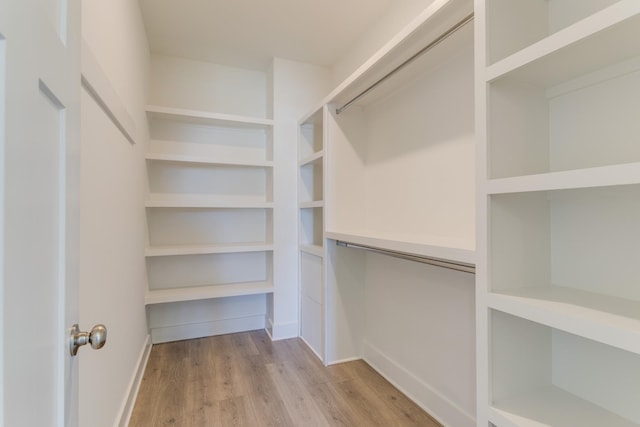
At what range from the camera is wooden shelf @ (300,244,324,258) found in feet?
8.14

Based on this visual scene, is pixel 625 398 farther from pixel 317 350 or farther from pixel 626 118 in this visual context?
pixel 317 350

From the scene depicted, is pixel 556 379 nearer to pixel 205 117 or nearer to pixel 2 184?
pixel 2 184

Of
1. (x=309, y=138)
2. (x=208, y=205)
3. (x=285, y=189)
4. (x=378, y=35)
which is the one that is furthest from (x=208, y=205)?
(x=378, y=35)

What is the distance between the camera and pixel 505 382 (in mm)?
1059

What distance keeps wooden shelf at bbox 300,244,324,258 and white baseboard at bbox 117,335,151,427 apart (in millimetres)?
1464

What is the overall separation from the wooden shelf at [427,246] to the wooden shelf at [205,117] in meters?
1.47

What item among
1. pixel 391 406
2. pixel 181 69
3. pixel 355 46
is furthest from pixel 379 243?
pixel 181 69

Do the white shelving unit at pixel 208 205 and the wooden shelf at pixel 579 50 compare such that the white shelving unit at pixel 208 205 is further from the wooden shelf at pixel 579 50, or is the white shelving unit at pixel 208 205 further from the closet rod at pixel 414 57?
the wooden shelf at pixel 579 50

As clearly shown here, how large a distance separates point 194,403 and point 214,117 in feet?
7.11

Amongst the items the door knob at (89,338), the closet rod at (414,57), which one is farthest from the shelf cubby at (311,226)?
the door knob at (89,338)

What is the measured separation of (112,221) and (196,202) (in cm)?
116

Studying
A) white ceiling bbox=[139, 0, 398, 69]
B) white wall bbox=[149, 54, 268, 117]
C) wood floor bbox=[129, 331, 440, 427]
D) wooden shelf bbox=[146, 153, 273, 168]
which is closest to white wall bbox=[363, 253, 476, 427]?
wood floor bbox=[129, 331, 440, 427]

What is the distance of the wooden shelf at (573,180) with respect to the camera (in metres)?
0.73

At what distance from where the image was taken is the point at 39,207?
58 centimetres
